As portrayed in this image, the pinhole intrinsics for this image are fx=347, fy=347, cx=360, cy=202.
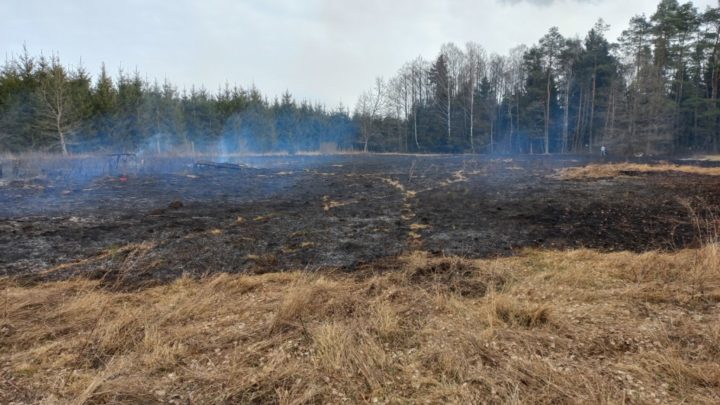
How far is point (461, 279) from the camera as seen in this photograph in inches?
166

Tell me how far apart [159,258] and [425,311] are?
442cm

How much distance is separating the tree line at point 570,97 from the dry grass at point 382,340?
106 feet

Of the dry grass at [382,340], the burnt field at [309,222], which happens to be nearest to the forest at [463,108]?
the burnt field at [309,222]

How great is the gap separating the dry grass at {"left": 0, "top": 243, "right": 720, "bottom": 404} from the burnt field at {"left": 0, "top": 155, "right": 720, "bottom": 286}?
1.31m

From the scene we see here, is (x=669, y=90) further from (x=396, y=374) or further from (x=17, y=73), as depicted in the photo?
(x=17, y=73)

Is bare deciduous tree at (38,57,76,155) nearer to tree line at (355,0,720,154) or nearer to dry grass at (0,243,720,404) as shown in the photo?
dry grass at (0,243,720,404)

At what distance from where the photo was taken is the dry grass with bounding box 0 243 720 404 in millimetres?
2260

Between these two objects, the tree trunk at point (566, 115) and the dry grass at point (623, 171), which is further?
the tree trunk at point (566, 115)

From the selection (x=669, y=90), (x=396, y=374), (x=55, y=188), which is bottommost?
(x=396, y=374)

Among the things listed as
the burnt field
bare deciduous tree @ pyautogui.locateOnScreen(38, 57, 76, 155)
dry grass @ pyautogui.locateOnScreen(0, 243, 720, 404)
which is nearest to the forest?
bare deciduous tree @ pyautogui.locateOnScreen(38, 57, 76, 155)

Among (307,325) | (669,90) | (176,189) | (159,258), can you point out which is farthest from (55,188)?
(669,90)

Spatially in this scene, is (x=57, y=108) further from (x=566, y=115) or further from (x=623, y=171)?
(x=566, y=115)

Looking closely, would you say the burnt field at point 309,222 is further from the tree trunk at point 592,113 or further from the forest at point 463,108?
the tree trunk at point 592,113

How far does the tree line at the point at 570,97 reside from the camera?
29328 millimetres
